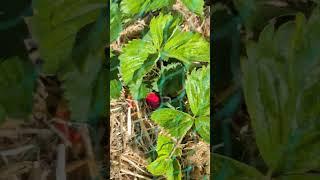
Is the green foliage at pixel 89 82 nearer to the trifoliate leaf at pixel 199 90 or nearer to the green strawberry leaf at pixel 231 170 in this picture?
the trifoliate leaf at pixel 199 90

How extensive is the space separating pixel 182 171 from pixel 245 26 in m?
0.58

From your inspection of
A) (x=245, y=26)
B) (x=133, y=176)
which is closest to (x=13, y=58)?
(x=133, y=176)

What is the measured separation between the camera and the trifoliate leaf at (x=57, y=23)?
208 centimetres

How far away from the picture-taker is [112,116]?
207 cm

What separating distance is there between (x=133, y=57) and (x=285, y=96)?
59cm

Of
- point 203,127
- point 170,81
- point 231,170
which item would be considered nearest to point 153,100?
point 170,81

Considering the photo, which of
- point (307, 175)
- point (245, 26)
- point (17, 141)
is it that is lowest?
point (307, 175)

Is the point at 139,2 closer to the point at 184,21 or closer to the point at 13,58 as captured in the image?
the point at 184,21

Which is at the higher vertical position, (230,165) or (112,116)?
(112,116)

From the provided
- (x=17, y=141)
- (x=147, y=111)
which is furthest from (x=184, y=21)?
(x=17, y=141)

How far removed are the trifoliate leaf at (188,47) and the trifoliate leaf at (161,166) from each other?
14.0 inches

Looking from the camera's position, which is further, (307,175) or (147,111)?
(307,175)

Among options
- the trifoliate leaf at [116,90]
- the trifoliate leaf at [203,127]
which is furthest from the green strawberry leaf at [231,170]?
the trifoliate leaf at [116,90]

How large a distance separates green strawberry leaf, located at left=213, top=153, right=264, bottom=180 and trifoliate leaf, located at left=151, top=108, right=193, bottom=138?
172mm
